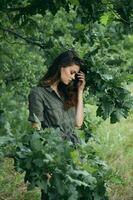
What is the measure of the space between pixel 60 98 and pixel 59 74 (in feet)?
0.70

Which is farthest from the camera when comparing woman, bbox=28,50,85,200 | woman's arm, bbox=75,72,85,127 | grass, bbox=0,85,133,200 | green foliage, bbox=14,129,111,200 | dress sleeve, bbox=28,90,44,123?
grass, bbox=0,85,133,200

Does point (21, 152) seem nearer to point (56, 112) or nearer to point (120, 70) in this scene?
point (56, 112)

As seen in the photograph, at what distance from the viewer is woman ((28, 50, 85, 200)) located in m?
4.80

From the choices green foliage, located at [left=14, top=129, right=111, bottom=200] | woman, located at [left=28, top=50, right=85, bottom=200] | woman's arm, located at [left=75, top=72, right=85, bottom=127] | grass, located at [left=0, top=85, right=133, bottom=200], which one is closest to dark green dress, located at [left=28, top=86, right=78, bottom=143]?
woman, located at [left=28, top=50, right=85, bottom=200]

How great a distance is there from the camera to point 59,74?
4883 millimetres

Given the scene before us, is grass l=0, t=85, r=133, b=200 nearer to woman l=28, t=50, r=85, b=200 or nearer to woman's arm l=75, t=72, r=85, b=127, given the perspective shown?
woman's arm l=75, t=72, r=85, b=127

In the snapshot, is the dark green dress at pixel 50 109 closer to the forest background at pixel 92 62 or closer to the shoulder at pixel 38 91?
the shoulder at pixel 38 91

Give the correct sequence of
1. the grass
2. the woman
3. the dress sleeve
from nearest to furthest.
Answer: the dress sleeve → the woman → the grass

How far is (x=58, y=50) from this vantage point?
587 centimetres

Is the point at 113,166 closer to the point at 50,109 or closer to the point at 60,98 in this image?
the point at 60,98

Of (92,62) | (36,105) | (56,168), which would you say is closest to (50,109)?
(36,105)

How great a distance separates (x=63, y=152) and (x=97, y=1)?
2.37 metres

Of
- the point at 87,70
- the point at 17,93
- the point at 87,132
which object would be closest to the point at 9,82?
the point at 17,93

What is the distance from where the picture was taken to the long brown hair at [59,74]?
4.88 m
